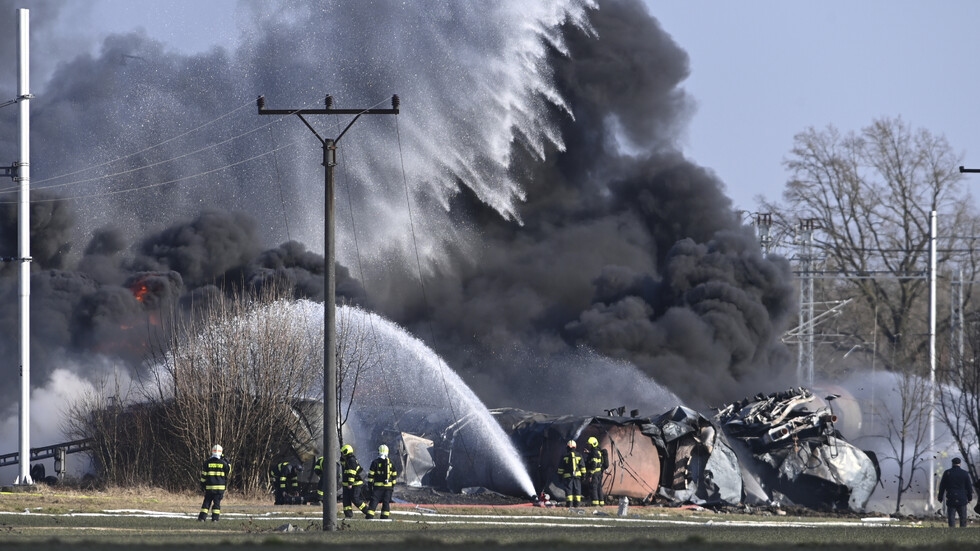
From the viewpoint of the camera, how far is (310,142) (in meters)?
82.9

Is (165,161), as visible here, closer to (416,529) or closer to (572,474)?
(572,474)

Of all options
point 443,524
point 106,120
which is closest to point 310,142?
point 106,120

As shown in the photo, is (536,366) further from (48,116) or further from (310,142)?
(48,116)

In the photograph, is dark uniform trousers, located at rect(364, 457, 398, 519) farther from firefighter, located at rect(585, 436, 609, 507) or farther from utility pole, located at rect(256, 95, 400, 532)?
firefighter, located at rect(585, 436, 609, 507)

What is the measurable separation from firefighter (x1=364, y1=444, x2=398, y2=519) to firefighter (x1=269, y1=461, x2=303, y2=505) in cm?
707

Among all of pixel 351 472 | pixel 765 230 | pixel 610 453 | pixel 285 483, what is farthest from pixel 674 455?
pixel 765 230

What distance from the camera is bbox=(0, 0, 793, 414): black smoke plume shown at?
5897 cm

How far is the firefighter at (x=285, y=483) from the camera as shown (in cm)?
3147

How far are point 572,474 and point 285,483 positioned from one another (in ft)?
23.4

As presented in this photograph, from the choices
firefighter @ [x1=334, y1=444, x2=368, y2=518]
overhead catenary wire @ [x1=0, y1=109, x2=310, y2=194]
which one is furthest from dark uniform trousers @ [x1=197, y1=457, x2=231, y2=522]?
overhead catenary wire @ [x1=0, y1=109, x2=310, y2=194]

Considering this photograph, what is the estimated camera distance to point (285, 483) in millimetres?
31594

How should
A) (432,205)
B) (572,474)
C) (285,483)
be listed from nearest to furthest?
(572,474) < (285,483) < (432,205)

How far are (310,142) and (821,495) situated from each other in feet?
176

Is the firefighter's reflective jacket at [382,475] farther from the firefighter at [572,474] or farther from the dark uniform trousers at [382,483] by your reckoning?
the firefighter at [572,474]
